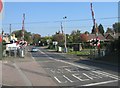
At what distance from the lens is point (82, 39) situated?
430ft

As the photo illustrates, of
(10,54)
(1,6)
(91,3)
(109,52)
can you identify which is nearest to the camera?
(1,6)

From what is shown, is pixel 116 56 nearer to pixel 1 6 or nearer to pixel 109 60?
pixel 109 60

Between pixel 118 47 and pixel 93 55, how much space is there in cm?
1127

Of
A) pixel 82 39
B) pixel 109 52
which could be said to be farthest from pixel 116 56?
pixel 82 39

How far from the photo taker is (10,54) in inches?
2328

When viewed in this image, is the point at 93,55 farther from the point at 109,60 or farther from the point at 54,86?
the point at 54,86

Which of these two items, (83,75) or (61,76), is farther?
(83,75)

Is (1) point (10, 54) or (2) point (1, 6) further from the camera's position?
(1) point (10, 54)

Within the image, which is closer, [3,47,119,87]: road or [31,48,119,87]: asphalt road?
[3,47,119,87]: road

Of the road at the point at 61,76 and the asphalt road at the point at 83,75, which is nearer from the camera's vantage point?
the road at the point at 61,76

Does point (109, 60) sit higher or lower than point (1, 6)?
lower

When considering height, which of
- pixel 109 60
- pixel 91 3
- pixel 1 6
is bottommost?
pixel 109 60

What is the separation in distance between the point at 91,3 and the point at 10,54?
16.9m

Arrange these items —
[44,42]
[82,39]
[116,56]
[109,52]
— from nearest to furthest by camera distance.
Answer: [116,56] < [109,52] < [82,39] < [44,42]
